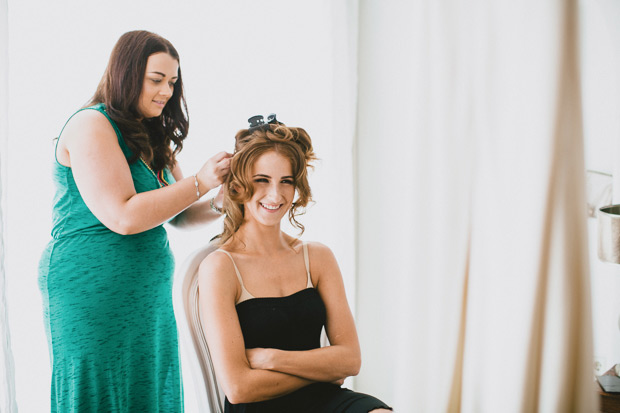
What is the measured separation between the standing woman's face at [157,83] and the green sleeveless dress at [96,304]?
0.13 metres

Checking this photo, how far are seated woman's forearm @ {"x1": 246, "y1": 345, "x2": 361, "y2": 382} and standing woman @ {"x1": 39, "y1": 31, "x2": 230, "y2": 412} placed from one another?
1.35ft

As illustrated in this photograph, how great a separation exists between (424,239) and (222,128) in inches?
39.2

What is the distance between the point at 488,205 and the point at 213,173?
104 cm

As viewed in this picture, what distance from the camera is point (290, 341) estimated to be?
55.8 inches

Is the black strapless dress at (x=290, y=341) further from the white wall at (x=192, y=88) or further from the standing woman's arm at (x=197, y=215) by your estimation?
the white wall at (x=192, y=88)

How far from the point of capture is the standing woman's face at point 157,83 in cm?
151

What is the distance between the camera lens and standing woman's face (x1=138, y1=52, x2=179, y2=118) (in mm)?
1515

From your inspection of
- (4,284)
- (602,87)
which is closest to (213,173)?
(4,284)

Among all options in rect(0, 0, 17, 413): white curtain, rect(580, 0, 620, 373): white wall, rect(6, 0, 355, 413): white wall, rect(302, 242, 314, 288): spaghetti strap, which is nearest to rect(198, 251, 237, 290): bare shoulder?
rect(302, 242, 314, 288): spaghetti strap

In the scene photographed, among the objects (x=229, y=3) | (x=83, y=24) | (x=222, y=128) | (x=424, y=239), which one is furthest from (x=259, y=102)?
(x=424, y=239)

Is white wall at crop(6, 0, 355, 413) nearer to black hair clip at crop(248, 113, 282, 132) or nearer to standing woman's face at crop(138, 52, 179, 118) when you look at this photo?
standing woman's face at crop(138, 52, 179, 118)

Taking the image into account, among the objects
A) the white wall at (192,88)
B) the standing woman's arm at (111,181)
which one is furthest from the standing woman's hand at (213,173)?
the white wall at (192,88)

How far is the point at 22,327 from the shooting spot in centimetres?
186

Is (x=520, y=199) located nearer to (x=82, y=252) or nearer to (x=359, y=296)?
(x=359, y=296)
